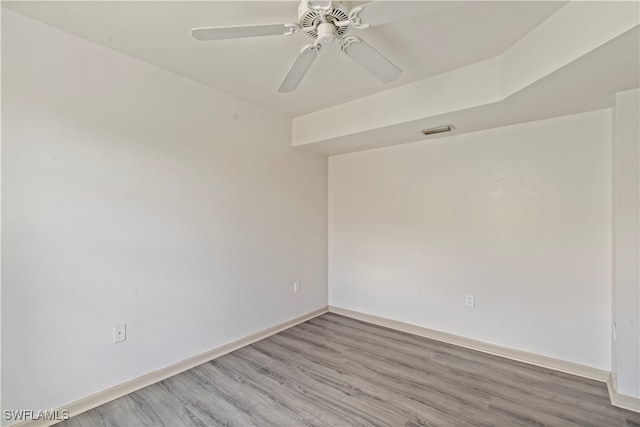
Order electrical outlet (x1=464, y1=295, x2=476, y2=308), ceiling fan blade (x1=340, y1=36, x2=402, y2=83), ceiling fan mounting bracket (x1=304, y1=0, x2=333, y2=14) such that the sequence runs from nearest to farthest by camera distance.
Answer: ceiling fan mounting bracket (x1=304, y1=0, x2=333, y2=14) → ceiling fan blade (x1=340, y1=36, x2=402, y2=83) → electrical outlet (x1=464, y1=295, x2=476, y2=308)

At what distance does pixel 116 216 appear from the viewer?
2072 millimetres

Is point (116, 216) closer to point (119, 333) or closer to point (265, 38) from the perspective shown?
point (119, 333)

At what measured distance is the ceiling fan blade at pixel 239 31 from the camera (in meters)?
1.36

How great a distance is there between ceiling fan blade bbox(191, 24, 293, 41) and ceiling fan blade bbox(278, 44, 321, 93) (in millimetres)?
126

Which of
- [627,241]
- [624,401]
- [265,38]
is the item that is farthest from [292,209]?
[624,401]

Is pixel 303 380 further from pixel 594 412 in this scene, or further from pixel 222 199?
pixel 594 412

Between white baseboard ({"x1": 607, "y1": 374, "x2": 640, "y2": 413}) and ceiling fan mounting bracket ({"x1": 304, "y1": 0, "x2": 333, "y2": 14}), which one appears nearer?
ceiling fan mounting bracket ({"x1": 304, "y1": 0, "x2": 333, "y2": 14})

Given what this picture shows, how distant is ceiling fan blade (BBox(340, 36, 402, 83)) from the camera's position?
4.75 feet

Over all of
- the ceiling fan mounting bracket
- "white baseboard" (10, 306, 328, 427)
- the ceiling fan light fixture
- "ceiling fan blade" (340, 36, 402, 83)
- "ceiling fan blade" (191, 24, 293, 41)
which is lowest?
"white baseboard" (10, 306, 328, 427)

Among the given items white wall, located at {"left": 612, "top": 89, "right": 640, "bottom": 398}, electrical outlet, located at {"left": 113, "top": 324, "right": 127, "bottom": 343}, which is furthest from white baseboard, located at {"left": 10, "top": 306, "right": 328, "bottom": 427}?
white wall, located at {"left": 612, "top": 89, "right": 640, "bottom": 398}

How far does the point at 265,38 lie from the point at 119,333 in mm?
2295

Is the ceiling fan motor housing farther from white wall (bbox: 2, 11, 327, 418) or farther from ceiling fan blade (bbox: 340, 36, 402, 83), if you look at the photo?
white wall (bbox: 2, 11, 327, 418)

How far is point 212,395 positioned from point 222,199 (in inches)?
62.8

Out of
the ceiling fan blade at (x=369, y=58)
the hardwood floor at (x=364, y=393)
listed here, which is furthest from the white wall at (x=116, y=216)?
the ceiling fan blade at (x=369, y=58)
